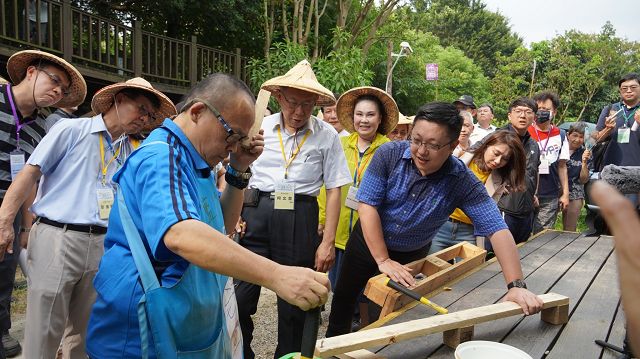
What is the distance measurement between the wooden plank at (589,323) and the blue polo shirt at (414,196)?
599 millimetres

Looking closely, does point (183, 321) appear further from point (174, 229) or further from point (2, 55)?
point (2, 55)

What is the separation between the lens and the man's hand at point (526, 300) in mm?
1963

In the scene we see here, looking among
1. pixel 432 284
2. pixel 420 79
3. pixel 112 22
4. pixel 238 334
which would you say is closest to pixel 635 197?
pixel 432 284

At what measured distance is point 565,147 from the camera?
17.9ft

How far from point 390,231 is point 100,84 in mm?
6649

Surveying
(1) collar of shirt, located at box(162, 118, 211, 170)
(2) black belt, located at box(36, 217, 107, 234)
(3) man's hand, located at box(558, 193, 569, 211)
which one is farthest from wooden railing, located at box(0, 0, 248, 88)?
(3) man's hand, located at box(558, 193, 569, 211)

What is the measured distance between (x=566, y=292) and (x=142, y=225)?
7.33 feet

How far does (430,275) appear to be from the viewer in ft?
8.26

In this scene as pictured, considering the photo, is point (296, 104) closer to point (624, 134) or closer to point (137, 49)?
Result: point (624, 134)

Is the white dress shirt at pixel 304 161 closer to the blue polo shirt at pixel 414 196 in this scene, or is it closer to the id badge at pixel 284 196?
the id badge at pixel 284 196

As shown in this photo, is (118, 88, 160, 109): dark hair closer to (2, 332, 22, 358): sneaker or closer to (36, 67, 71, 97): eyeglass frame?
(36, 67, 71, 97): eyeglass frame

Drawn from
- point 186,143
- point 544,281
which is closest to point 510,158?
point 544,281

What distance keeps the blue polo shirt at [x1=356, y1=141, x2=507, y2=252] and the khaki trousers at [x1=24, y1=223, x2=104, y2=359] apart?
1610 mm

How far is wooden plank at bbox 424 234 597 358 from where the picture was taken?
A: 184 centimetres
